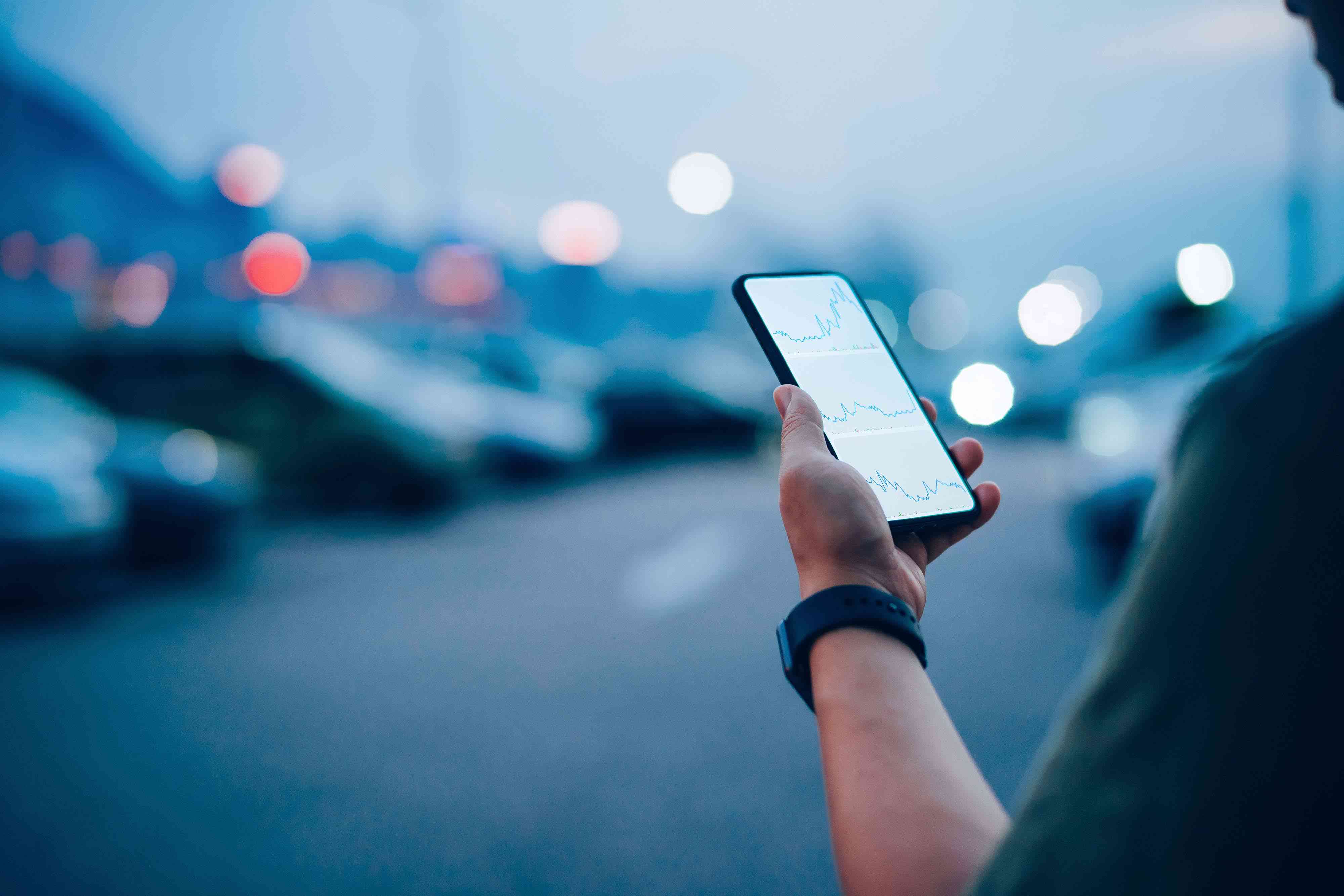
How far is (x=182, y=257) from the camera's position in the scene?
26.4 meters

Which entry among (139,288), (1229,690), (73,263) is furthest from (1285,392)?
(139,288)

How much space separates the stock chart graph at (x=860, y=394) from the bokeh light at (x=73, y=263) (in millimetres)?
26164

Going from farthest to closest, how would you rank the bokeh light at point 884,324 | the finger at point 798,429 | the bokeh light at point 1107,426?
the bokeh light at point 1107,426, the bokeh light at point 884,324, the finger at point 798,429

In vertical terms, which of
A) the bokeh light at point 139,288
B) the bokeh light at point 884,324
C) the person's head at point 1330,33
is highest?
the bokeh light at point 139,288

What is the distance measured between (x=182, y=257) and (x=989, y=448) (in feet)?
79.7

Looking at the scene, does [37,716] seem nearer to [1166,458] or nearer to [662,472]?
[1166,458]

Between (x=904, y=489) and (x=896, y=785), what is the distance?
0.91 metres

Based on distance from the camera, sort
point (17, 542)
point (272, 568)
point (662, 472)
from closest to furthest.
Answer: point (17, 542) < point (272, 568) < point (662, 472)

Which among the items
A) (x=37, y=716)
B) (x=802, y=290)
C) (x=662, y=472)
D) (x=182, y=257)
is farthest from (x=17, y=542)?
(x=182, y=257)

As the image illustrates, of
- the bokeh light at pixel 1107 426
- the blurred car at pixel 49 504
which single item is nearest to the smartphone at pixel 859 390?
the bokeh light at pixel 1107 426

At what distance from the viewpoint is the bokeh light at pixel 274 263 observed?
882 inches

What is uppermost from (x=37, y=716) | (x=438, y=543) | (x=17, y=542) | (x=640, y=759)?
(x=17, y=542)

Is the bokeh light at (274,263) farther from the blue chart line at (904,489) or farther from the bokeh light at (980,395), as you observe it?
the blue chart line at (904,489)

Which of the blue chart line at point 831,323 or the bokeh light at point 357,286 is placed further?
the bokeh light at point 357,286
